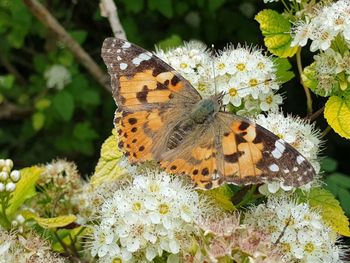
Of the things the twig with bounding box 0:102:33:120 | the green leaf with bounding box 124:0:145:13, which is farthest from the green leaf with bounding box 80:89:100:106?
the green leaf with bounding box 124:0:145:13

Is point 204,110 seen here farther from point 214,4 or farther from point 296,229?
point 214,4

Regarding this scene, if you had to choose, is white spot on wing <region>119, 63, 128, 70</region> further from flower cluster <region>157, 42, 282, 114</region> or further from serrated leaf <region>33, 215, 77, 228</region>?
serrated leaf <region>33, 215, 77, 228</region>

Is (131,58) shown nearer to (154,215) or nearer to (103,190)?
(103,190)

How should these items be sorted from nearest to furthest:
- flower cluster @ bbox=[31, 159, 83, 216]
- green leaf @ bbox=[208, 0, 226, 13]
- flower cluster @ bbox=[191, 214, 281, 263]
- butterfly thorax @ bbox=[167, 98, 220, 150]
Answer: flower cluster @ bbox=[191, 214, 281, 263] → butterfly thorax @ bbox=[167, 98, 220, 150] → flower cluster @ bbox=[31, 159, 83, 216] → green leaf @ bbox=[208, 0, 226, 13]

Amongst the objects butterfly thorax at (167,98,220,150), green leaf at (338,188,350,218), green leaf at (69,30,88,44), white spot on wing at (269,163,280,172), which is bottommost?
green leaf at (338,188,350,218)

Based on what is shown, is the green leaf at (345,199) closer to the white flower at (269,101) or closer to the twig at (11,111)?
the white flower at (269,101)

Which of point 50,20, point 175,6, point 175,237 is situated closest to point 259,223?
point 175,237

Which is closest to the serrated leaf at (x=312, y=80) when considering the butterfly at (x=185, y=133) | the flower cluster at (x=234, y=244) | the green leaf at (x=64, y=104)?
the butterfly at (x=185, y=133)
